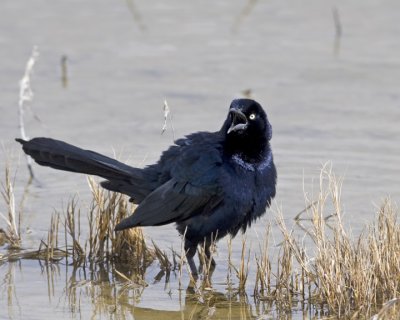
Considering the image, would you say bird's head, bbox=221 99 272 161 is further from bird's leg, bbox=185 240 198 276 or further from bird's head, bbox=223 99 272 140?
bird's leg, bbox=185 240 198 276

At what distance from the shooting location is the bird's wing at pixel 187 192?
7.01 meters

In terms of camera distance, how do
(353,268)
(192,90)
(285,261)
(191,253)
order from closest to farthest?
(353,268), (285,261), (191,253), (192,90)

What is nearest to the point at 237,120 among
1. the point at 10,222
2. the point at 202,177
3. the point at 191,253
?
the point at 202,177

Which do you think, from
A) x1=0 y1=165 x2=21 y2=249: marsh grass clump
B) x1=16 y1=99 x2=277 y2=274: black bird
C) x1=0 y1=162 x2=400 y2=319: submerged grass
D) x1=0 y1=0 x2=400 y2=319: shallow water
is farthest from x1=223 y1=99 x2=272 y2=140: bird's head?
x1=0 y1=165 x2=21 y2=249: marsh grass clump

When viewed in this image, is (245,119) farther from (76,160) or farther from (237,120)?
(76,160)

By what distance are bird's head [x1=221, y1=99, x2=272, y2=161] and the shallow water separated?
0.83 meters

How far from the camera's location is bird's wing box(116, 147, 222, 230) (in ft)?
23.0

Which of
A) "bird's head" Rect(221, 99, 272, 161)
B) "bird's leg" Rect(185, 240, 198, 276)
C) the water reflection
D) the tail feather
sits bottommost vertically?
the water reflection

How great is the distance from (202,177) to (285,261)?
87 cm

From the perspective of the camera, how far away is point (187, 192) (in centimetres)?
706

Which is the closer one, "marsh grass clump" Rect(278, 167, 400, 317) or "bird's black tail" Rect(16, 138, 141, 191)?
"marsh grass clump" Rect(278, 167, 400, 317)

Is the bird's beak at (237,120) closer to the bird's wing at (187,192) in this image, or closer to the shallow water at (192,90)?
the bird's wing at (187,192)

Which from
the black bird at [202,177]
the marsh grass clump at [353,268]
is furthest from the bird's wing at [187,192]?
the marsh grass clump at [353,268]

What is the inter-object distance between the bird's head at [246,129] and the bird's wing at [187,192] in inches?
6.0
